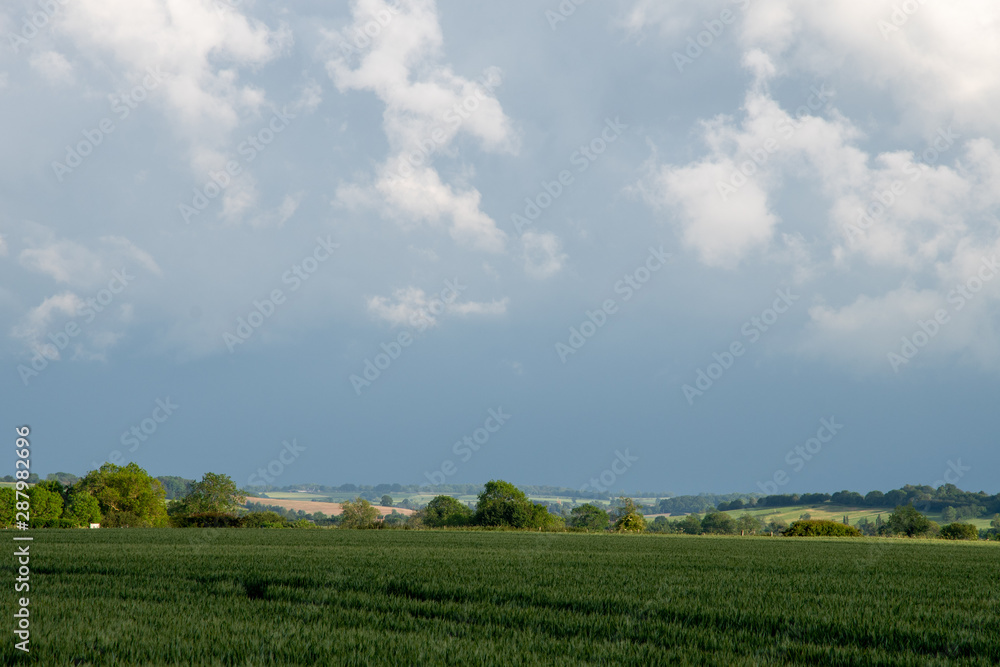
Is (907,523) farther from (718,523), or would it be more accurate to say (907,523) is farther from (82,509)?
(82,509)

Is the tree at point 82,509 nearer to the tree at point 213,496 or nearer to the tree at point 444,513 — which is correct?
the tree at point 213,496

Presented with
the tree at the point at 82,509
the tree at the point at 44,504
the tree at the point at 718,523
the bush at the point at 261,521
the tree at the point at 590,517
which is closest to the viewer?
the tree at the point at 44,504

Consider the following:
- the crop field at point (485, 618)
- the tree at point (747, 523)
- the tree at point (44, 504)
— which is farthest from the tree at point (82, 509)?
the tree at point (747, 523)

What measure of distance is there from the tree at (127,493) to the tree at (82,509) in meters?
2.89

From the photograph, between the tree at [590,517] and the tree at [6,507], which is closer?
the tree at [6,507]

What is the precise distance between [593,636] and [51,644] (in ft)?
26.2

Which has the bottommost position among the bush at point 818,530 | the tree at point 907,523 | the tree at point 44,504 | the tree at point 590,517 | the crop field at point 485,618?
the tree at point 590,517

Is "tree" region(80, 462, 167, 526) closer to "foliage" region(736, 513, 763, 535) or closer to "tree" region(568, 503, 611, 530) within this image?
"tree" region(568, 503, 611, 530)

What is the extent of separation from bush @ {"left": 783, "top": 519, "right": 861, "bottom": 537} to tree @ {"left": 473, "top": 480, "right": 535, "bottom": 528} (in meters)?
47.4

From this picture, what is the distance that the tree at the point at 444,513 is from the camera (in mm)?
149000

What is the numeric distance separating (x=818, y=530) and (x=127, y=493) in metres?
118

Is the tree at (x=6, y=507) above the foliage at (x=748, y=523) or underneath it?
above

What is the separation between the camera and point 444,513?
15825 cm

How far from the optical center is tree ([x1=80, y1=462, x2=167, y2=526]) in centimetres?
11212
